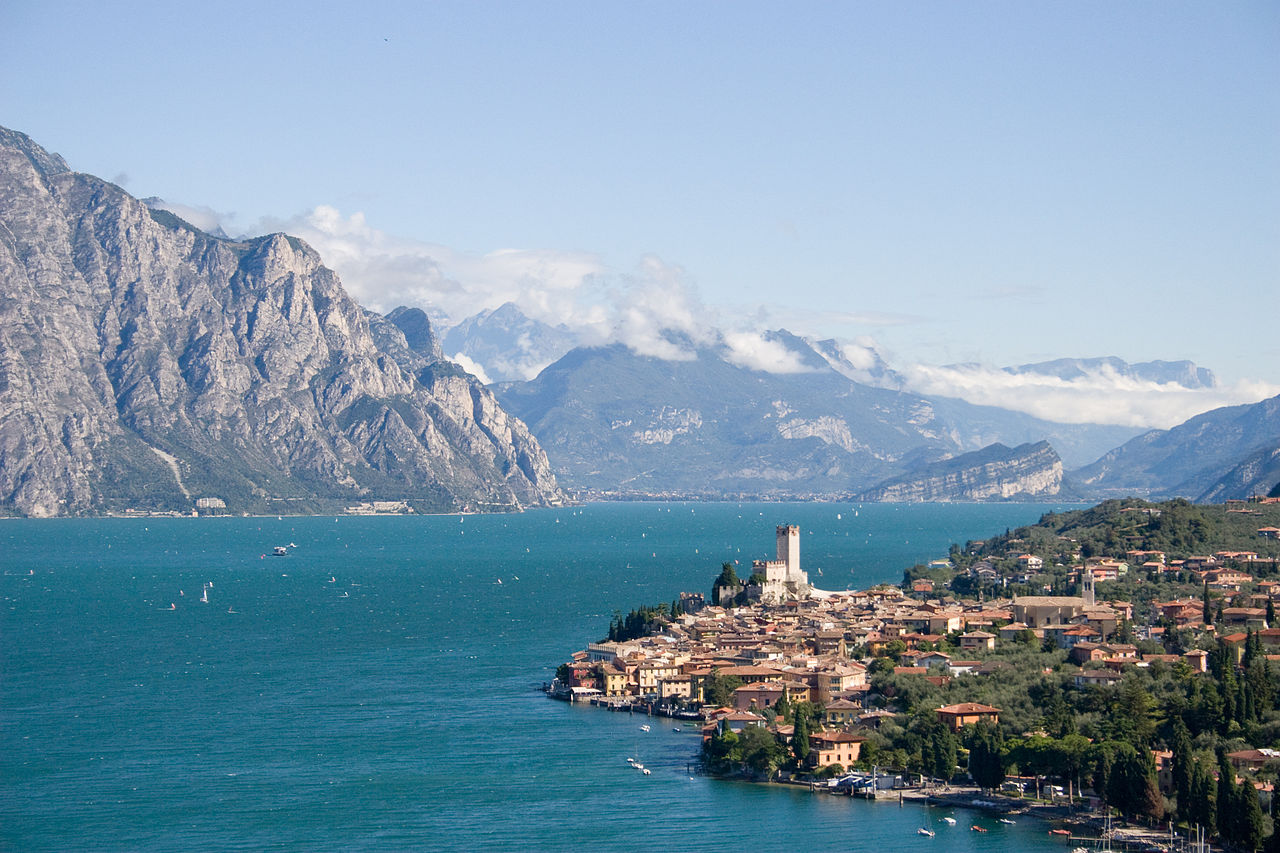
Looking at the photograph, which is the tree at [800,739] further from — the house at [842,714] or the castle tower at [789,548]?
the castle tower at [789,548]

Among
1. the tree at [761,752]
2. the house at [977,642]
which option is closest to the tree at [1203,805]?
the tree at [761,752]

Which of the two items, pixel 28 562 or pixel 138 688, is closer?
pixel 138 688

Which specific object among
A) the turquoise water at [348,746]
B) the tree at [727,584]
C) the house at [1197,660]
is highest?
the tree at [727,584]

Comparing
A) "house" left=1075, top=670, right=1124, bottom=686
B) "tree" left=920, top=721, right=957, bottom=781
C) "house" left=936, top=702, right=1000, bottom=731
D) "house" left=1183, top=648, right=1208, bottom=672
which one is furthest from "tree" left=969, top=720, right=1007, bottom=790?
"house" left=1183, top=648, right=1208, bottom=672

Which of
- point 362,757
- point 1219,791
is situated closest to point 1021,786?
point 1219,791

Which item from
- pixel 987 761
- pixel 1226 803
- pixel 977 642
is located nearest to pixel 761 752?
pixel 987 761

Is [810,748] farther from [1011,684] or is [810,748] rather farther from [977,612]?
[977,612]
